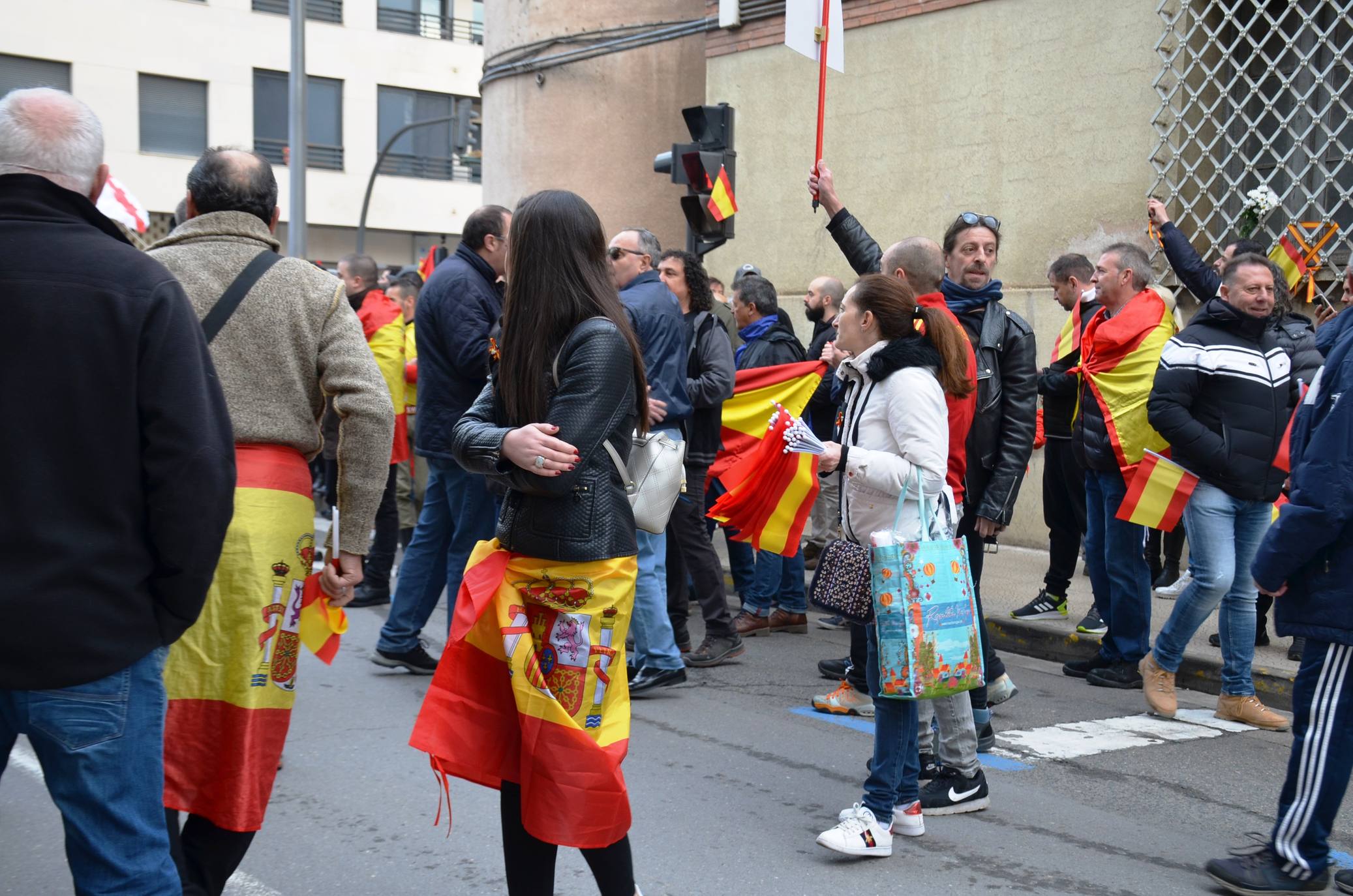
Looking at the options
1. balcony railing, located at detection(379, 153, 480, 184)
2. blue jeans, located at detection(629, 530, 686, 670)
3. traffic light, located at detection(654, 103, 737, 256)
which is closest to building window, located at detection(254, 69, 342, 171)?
balcony railing, located at detection(379, 153, 480, 184)

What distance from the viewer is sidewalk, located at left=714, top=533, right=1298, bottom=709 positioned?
21.5 feet

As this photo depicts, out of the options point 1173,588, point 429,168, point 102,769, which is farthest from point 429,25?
point 102,769

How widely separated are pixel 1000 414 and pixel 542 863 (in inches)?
122

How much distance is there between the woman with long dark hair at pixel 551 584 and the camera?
10.1 feet

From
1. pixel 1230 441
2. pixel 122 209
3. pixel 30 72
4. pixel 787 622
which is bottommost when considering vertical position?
pixel 787 622

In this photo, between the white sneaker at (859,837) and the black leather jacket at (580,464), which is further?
the white sneaker at (859,837)

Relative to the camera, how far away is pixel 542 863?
315 cm

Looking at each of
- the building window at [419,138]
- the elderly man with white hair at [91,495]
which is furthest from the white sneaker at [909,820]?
the building window at [419,138]

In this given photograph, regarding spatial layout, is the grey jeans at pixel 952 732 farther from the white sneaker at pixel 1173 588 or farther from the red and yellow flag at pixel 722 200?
the red and yellow flag at pixel 722 200

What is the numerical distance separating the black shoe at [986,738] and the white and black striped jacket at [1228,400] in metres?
1.58

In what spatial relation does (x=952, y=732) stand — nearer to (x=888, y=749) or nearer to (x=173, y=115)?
(x=888, y=749)

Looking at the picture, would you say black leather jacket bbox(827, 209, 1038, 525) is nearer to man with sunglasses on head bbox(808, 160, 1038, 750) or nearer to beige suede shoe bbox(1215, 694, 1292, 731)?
man with sunglasses on head bbox(808, 160, 1038, 750)

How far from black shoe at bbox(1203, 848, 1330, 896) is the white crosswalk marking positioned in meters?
1.47

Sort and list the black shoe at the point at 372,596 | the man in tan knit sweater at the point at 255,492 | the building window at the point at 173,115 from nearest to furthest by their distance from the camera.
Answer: the man in tan knit sweater at the point at 255,492 → the black shoe at the point at 372,596 → the building window at the point at 173,115
